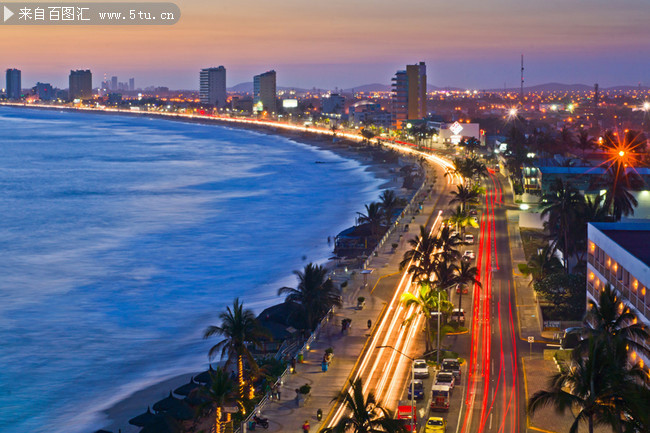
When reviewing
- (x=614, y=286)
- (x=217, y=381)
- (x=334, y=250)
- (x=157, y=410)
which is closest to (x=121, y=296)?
(x=334, y=250)

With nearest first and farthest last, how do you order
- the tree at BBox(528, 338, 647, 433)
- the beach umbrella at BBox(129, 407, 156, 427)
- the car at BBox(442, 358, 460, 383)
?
the tree at BBox(528, 338, 647, 433)
the beach umbrella at BBox(129, 407, 156, 427)
the car at BBox(442, 358, 460, 383)

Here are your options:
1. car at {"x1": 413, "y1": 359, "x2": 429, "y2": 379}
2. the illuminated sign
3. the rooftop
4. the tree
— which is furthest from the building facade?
the illuminated sign

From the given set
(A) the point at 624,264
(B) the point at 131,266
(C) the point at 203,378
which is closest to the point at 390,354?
(C) the point at 203,378

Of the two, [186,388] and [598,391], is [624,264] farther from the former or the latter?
[186,388]

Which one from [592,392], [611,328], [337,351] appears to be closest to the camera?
[592,392]

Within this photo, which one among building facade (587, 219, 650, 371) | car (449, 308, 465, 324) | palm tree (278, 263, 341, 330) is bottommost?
car (449, 308, 465, 324)

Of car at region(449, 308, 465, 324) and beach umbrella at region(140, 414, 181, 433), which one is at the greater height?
car at region(449, 308, 465, 324)

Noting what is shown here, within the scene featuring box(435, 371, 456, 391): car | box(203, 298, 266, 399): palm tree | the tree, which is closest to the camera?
the tree

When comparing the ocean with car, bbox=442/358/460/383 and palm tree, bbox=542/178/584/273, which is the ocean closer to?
car, bbox=442/358/460/383
